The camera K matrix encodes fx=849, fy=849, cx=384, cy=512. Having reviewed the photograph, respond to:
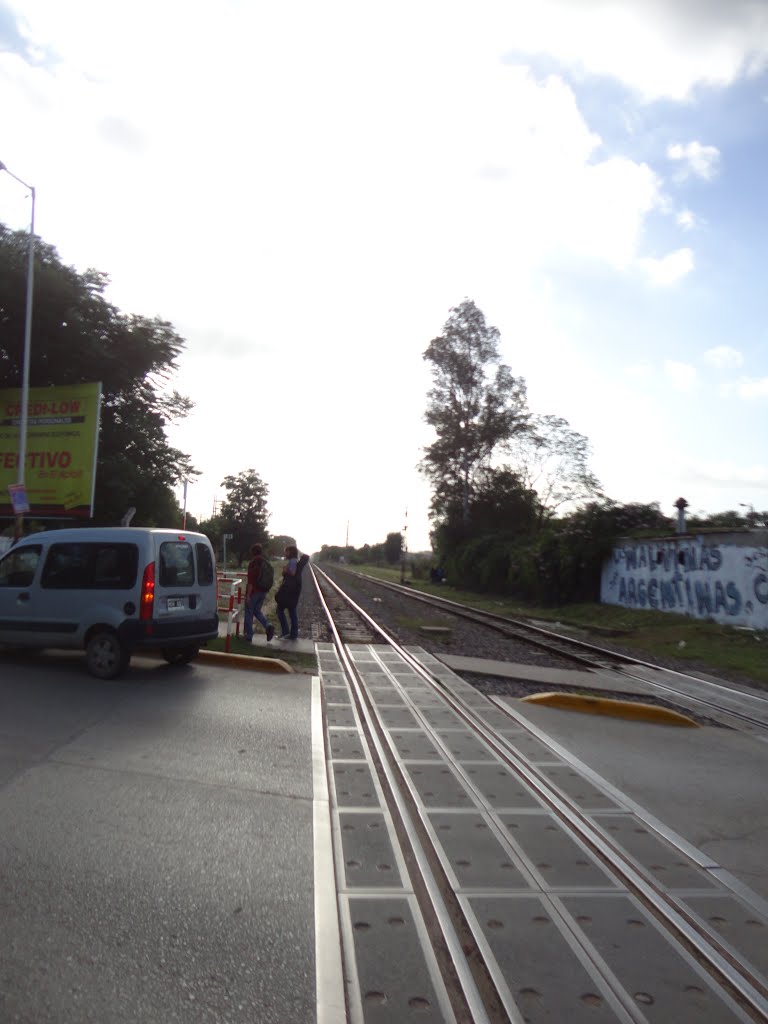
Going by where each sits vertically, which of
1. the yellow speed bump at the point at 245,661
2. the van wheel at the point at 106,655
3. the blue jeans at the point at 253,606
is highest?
the blue jeans at the point at 253,606

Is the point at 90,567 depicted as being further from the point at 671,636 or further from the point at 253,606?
the point at 671,636

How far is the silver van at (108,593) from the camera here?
1045 cm

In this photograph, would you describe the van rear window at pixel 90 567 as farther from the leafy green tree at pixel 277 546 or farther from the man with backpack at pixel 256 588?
the leafy green tree at pixel 277 546

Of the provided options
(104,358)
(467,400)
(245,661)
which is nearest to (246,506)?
(467,400)

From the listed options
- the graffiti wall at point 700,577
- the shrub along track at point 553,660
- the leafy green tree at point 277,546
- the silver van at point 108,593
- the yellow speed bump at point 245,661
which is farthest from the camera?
the leafy green tree at point 277,546

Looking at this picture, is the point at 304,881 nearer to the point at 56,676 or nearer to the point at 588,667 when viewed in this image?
the point at 56,676

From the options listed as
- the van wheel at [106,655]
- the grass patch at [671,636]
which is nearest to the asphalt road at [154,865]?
the van wheel at [106,655]

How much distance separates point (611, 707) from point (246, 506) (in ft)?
173

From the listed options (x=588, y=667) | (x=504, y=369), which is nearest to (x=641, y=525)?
(x=588, y=667)

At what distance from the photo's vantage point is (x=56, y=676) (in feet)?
34.8

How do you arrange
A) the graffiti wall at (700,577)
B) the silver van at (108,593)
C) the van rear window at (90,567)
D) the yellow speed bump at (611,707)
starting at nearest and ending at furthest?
the yellow speed bump at (611,707) < the silver van at (108,593) < the van rear window at (90,567) < the graffiti wall at (700,577)

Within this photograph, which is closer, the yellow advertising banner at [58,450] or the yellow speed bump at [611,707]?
the yellow speed bump at [611,707]

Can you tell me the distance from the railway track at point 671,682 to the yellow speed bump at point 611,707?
0.71 metres

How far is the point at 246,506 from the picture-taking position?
61125 millimetres
